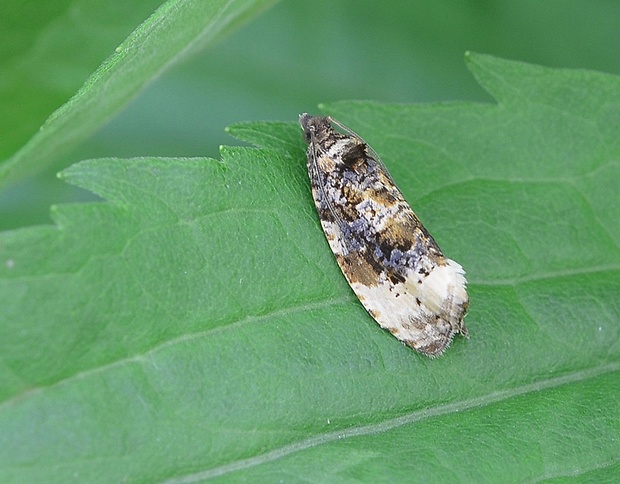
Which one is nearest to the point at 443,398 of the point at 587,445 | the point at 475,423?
the point at 475,423

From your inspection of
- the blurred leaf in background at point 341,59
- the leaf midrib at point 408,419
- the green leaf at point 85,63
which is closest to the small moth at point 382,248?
the leaf midrib at point 408,419

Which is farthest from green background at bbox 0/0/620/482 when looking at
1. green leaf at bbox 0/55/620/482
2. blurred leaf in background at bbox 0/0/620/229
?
blurred leaf in background at bbox 0/0/620/229

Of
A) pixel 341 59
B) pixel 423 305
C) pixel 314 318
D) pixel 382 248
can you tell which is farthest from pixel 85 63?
pixel 423 305

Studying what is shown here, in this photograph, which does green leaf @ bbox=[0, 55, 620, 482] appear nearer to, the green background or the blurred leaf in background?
the green background

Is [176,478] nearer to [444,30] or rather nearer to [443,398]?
[443,398]

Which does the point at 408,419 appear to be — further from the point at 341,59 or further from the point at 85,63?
the point at 341,59

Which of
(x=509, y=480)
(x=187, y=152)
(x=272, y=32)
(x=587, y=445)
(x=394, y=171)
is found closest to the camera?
(x=509, y=480)
